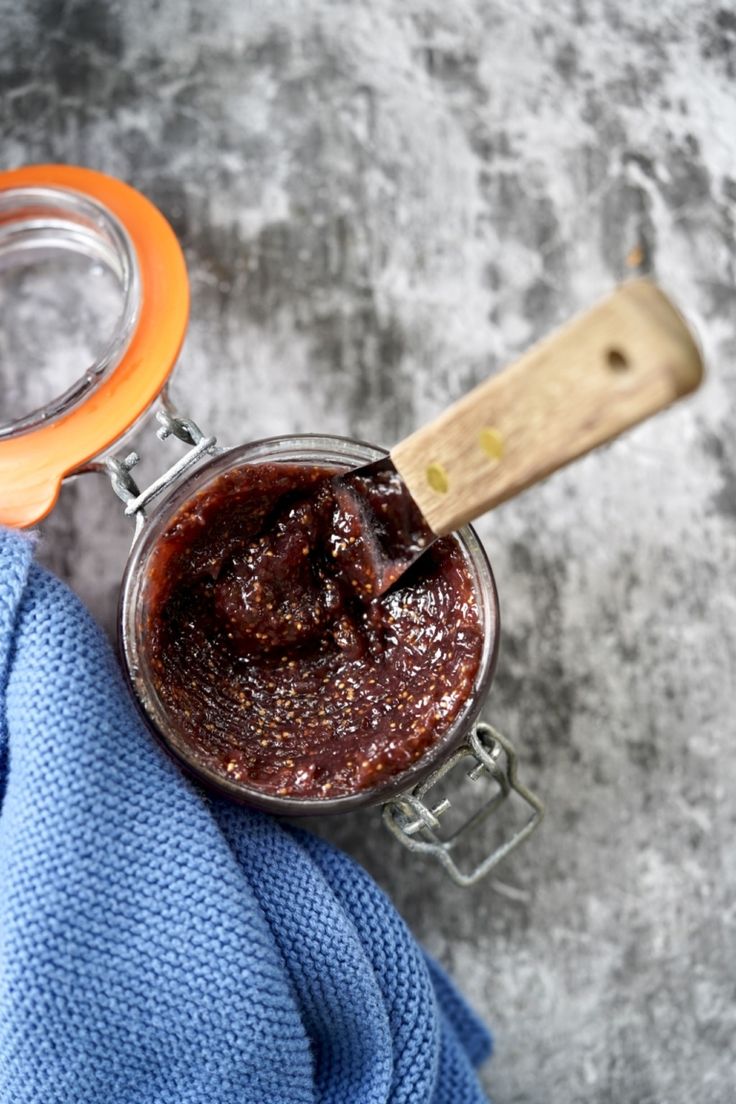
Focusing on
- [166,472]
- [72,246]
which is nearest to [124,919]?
[166,472]

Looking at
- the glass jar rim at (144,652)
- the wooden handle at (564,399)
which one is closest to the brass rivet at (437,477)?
the wooden handle at (564,399)

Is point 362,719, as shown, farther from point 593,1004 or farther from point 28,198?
point 28,198

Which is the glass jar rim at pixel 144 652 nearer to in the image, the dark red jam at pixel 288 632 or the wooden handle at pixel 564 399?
the dark red jam at pixel 288 632

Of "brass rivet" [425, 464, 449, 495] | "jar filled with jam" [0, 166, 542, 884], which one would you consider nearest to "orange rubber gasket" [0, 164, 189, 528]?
"jar filled with jam" [0, 166, 542, 884]

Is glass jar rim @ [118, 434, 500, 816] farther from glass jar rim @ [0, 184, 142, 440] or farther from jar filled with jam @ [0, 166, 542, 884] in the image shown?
glass jar rim @ [0, 184, 142, 440]

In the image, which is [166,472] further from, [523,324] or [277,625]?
[523,324]
